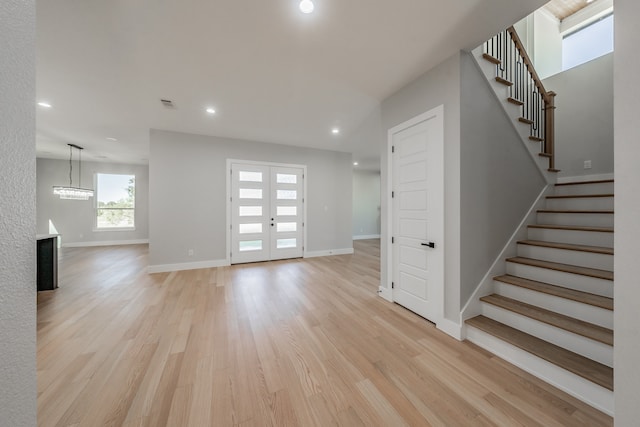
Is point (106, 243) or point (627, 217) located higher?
point (627, 217)

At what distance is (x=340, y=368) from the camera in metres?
1.70

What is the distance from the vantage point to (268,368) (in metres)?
1.69

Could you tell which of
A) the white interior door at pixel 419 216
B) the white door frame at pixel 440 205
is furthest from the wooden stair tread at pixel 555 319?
the white interior door at pixel 419 216

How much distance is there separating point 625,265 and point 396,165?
82.3 inches

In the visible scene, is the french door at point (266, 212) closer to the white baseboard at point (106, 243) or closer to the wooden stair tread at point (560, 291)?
the wooden stair tread at point (560, 291)

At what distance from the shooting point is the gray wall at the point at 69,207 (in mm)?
6910

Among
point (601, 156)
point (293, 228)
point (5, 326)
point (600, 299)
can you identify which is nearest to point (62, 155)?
point (293, 228)

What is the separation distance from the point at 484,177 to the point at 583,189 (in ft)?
5.85

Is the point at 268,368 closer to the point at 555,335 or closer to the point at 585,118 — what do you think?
the point at 555,335

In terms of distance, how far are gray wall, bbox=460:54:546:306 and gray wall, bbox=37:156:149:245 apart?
9955 millimetres

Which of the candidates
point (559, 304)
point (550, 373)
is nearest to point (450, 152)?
point (559, 304)

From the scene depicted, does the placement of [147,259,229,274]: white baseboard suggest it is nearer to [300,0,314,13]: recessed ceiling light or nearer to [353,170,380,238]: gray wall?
[300,0,314,13]: recessed ceiling light

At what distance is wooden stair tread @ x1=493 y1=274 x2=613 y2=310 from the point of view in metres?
1.65

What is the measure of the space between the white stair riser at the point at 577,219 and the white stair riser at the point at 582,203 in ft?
0.73
